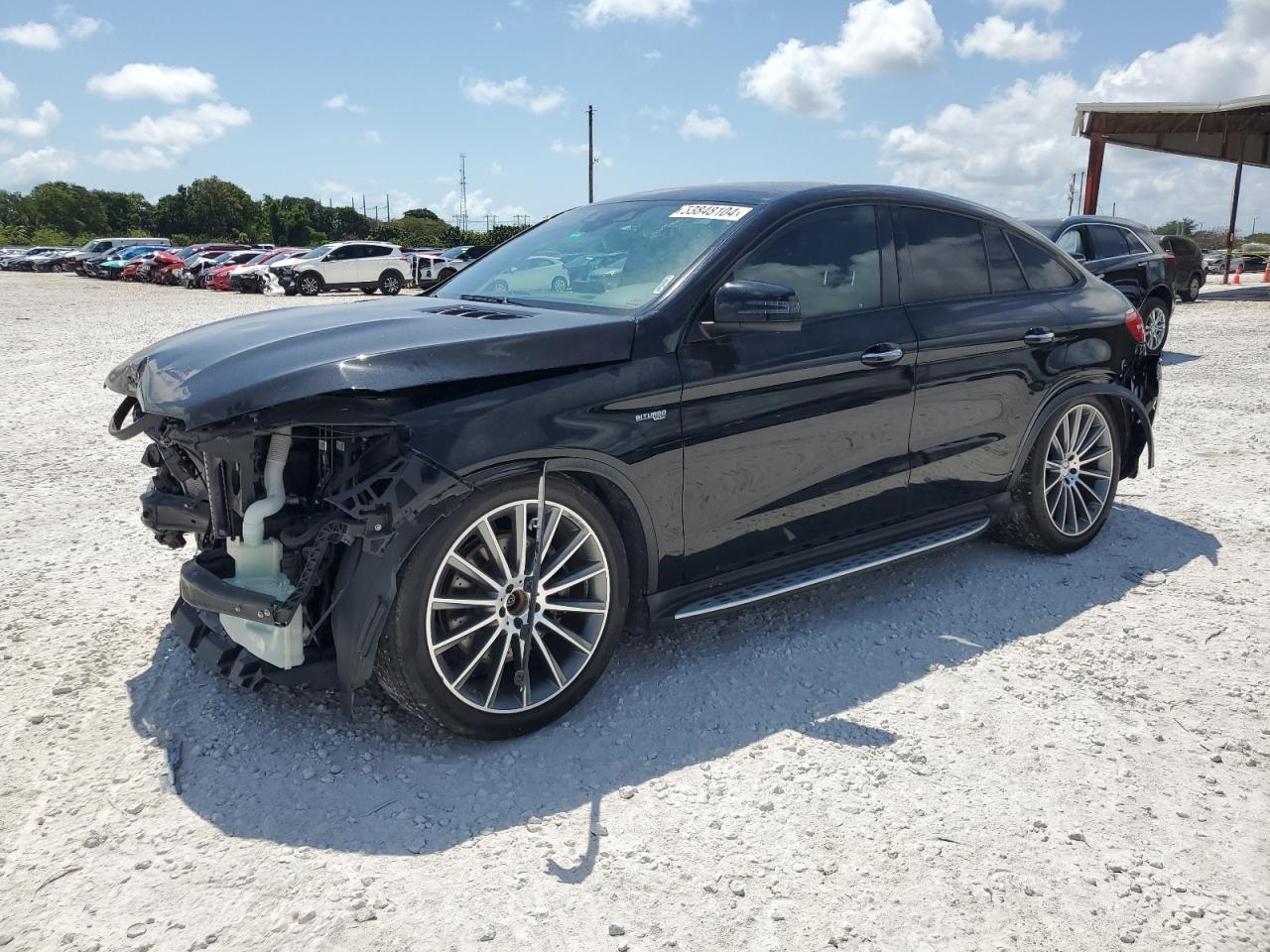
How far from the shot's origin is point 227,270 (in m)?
33.9

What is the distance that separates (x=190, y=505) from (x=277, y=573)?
514mm

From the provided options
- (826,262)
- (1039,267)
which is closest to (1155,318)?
(1039,267)

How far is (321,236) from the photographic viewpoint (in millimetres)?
96188

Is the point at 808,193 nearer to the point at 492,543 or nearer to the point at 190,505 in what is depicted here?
the point at 492,543

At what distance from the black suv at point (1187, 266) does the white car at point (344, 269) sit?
71.3 feet

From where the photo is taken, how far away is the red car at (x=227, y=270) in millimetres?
33222

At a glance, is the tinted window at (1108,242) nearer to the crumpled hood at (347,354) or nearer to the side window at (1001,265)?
the side window at (1001,265)

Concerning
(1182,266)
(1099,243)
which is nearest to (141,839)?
(1099,243)

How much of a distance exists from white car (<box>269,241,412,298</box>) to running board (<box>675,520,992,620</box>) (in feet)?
93.5

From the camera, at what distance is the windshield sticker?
3771 millimetres

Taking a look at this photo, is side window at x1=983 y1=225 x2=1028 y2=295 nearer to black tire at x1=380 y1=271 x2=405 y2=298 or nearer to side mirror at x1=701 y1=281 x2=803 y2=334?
side mirror at x1=701 y1=281 x2=803 y2=334

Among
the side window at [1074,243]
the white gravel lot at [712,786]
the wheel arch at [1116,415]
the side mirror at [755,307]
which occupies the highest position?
the side window at [1074,243]

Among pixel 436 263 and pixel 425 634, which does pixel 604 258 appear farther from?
pixel 436 263

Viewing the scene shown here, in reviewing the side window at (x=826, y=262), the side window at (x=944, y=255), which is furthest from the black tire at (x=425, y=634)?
the side window at (x=944, y=255)
